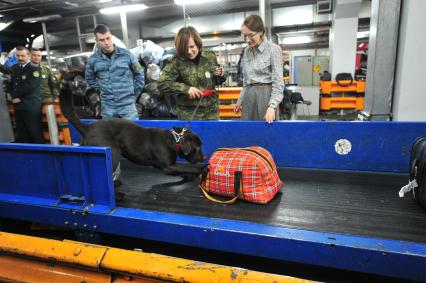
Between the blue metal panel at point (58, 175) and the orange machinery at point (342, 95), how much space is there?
283 inches

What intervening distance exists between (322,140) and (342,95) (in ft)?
20.4

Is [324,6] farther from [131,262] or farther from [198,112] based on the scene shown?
[131,262]

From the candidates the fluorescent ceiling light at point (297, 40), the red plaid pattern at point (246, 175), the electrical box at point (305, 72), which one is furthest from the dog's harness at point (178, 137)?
the fluorescent ceiling light at point (297, 40)

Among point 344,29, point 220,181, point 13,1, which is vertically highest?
point 13,1

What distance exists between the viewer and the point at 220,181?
1.79 meters

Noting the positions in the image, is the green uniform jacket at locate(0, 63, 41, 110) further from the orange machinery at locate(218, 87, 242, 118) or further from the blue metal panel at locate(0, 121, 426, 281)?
the orange machinery at locate(218, 87, 242, 118)

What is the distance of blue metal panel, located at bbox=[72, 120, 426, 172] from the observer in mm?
2018

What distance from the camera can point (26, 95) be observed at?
4.56 metres

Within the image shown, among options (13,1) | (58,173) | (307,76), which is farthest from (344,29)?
(13,1)

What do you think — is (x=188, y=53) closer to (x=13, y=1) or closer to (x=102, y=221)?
(x=102, y=221)

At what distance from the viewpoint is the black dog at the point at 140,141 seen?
6.62ft

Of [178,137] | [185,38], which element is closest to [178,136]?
[178,137]

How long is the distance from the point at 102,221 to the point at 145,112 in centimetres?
434

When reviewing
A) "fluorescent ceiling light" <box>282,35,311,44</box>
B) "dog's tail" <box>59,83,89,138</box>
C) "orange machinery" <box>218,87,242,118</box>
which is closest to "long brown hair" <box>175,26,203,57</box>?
"dog's tail" <box>59,83,89,138</box>
